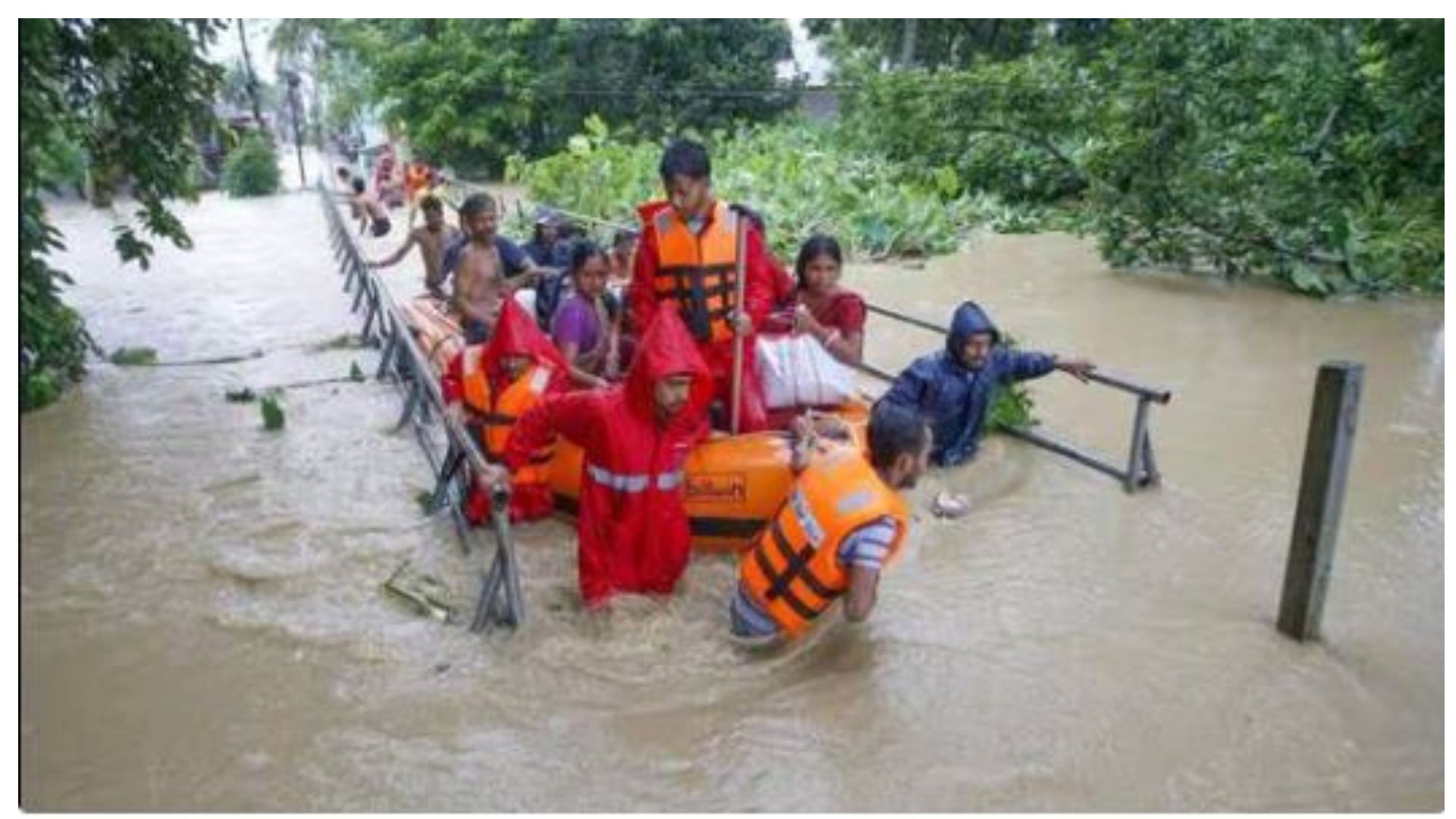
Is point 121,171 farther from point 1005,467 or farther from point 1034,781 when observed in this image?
point 1034,781

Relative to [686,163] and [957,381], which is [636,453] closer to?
[686,163]

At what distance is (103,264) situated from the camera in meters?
12.8

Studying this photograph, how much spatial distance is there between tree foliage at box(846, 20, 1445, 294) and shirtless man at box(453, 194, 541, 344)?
7621 mm

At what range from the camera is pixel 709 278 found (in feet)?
16.0

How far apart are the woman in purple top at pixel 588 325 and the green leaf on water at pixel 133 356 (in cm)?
417

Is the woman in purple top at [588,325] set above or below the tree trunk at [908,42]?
below

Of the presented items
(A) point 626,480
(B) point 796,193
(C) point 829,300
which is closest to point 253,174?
(B) point 796,193

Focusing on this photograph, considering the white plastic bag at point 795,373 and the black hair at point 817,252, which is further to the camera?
the black hair at point 817,252

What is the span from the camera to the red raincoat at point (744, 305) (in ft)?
16.1

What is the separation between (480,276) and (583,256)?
1.36m

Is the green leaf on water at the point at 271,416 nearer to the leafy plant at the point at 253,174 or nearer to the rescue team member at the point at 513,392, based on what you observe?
the rescue team member at the point at 513,392

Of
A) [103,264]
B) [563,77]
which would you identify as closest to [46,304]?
[103,264]

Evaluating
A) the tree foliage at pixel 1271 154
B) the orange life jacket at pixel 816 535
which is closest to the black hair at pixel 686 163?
the orange life jacket at pixel 816 535

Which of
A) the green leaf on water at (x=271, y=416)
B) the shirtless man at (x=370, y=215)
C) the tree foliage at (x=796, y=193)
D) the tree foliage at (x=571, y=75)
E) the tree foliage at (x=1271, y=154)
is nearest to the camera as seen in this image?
the green leaf on water at (x=271, y=416)
